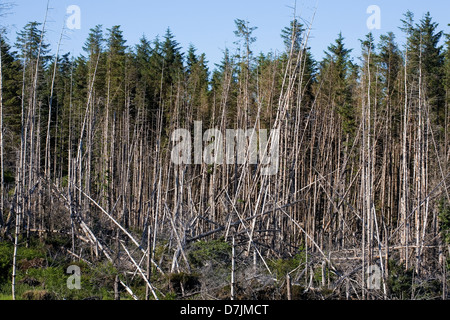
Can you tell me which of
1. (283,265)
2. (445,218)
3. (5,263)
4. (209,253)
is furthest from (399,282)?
(5,263)

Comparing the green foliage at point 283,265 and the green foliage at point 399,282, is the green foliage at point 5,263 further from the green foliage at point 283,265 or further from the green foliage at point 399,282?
the green foliage at point 399,282

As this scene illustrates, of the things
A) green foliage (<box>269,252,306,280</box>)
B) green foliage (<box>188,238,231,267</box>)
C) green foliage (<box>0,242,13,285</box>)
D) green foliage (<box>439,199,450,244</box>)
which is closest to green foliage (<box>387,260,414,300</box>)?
green foliage (<box>269,252,306,280</box>)

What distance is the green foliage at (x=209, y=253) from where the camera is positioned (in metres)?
7.98

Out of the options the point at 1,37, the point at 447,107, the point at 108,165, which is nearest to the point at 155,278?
the point at 1,37

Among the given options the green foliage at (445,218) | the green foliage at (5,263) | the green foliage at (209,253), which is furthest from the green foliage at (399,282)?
the green foliage at (5,263)

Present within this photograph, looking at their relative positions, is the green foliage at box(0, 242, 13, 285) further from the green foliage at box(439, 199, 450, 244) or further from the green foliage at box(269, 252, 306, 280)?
the green foliage at box(439, 199, 450, 244)

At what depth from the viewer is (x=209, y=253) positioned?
8094 mm

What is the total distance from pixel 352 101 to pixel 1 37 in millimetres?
11320

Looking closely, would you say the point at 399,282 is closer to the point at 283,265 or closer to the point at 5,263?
the point at 283,265

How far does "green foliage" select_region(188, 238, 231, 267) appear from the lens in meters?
7.98

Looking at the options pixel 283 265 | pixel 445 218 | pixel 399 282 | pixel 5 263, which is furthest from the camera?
pixel 445 218

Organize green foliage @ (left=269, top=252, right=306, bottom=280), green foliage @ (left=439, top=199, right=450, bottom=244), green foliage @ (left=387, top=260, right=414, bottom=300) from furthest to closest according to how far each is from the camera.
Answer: green foliage @ (left=439, top=199, right=450, bottom=244), green foliage @ (left=269, top=252, right=306, bottom=280), green foliage @ (left=387, top=260, right=414, bottom=300)
